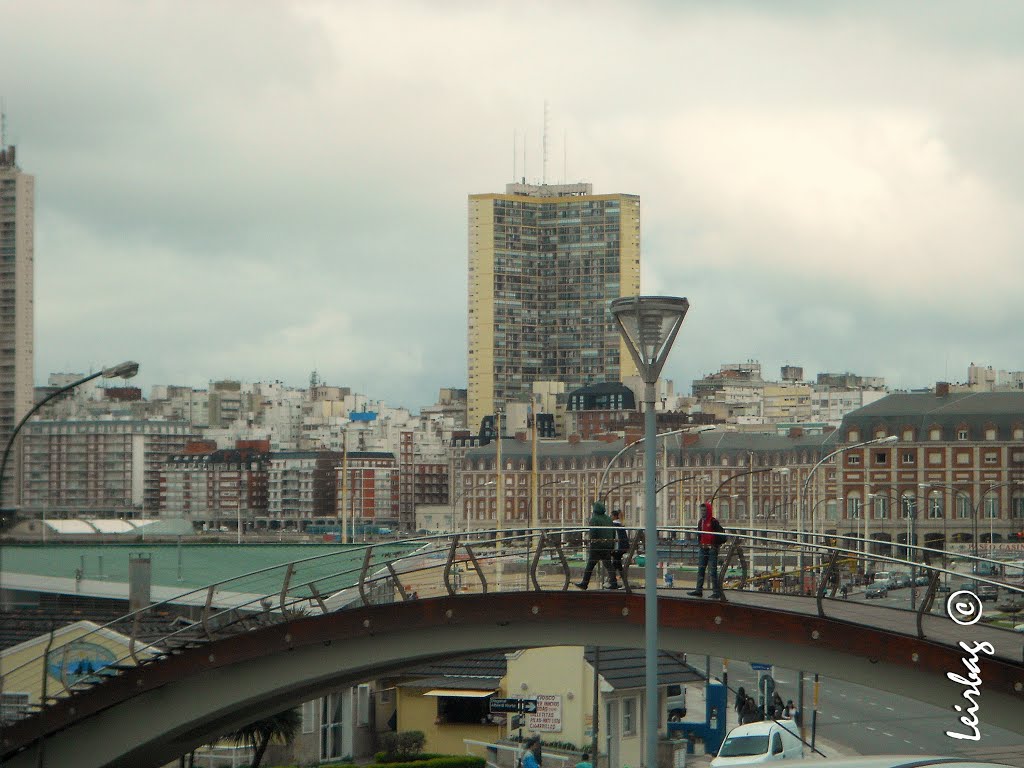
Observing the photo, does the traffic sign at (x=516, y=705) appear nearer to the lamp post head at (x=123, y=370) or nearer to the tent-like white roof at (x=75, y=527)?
the lamp post head at (x=123, y=370)

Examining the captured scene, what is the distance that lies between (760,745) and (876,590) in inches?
564

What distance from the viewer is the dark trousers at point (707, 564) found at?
19953mm

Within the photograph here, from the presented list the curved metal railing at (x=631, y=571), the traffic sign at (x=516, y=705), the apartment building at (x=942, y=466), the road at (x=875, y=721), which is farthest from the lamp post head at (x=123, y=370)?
the apartment building at (x=942, y=466)

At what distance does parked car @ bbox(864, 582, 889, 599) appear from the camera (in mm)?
20995

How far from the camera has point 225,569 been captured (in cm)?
5575

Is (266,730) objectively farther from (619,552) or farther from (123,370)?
(619,552)

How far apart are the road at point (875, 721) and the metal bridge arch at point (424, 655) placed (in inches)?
628

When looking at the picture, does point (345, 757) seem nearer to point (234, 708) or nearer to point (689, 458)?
point (234, 708)

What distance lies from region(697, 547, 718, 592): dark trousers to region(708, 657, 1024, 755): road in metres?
16.3

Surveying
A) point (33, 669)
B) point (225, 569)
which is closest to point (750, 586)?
point (33, 669)

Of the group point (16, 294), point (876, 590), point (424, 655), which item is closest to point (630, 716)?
point (424, 655)

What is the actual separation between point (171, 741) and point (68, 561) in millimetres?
27721

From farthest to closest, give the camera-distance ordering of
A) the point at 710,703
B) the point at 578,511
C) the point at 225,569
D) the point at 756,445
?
the point at 578,511
the point at 756,445
the point at 225,569
the point at 710,703

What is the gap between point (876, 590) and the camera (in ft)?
70.5
